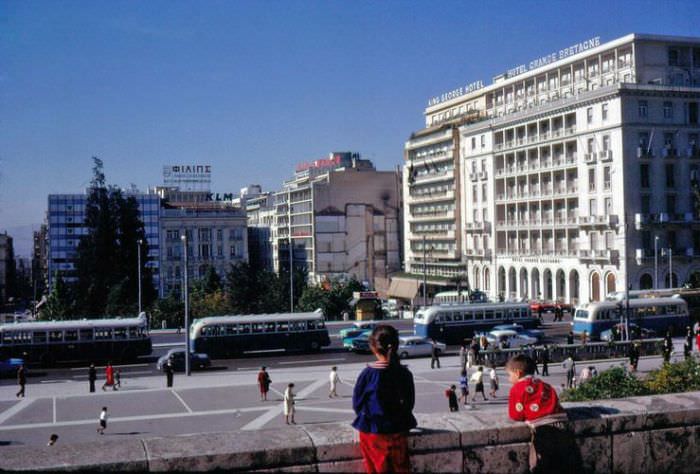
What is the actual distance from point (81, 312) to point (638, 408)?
57450 millimetres

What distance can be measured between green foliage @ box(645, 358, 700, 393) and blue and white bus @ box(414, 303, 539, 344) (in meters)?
29.1

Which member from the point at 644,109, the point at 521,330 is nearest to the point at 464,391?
the point at 521,330

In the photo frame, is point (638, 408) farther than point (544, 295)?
No

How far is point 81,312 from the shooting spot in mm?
58719

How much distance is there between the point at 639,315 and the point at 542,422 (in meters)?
43.0

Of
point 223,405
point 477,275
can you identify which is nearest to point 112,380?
point 223,405

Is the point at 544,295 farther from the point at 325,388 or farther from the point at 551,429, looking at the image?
the point at 551,429

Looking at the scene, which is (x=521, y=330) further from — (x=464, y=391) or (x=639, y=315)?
(x=464, y=391)

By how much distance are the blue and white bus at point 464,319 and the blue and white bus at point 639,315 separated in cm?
312

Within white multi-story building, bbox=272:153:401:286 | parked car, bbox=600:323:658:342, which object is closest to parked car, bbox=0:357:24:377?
parked car, bbox=600:323:658:342

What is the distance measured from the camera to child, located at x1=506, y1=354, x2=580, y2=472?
17.5 feet

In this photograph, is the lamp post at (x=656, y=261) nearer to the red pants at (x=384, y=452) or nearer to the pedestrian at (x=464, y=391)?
the pedestrian at (x=464, y=391)

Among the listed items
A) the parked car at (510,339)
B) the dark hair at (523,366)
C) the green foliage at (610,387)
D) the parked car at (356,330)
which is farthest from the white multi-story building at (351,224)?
the dark hair at (523,366)

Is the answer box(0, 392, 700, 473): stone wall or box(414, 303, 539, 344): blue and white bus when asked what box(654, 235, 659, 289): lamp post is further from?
box(0, 392, 700, 473): stone wall
